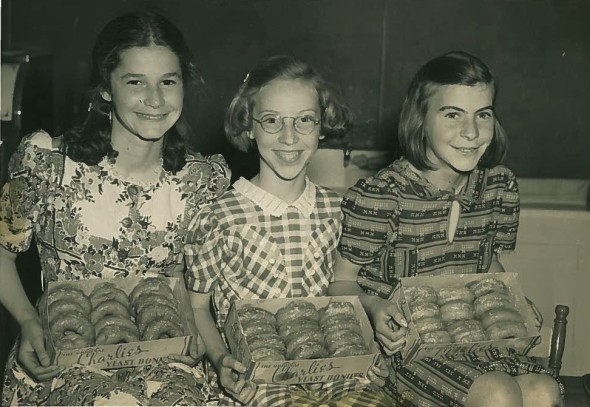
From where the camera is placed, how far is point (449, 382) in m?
1.67

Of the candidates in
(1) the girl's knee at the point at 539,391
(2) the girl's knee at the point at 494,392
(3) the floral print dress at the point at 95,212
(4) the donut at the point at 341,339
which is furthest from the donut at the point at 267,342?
(1) the girl's knee at the point at 539,391

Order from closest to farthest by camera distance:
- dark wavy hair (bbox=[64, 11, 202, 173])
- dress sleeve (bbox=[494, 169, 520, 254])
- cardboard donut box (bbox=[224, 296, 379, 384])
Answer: cardboard donut box (bbox=[224, 296, 379, 384]), dark wavy hair (bbox=[64, 11, 202, 173]), dress sleeve (bbox=[494, 169, 520, 254])

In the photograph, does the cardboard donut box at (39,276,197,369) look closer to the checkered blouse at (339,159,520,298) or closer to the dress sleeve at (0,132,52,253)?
the dress sleeve at (0,132,52,253)

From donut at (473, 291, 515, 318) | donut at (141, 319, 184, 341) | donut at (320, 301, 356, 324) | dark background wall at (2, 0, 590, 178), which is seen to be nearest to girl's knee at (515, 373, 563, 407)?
donut at (473, 291, 515, 318)

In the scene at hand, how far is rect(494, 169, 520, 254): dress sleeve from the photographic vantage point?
2.00 metres

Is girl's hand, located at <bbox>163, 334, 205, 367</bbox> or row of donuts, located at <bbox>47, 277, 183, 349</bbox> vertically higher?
row of donuts, located at <bbox>47, 277, 183, 349</bbox>

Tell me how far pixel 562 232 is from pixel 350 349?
4.67 ft

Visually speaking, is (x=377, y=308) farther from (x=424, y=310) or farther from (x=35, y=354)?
(x=35, y=354)

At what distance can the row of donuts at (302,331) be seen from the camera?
161 cm

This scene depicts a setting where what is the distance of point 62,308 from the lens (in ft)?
5.36

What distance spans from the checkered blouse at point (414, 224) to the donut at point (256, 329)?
1.10 feet

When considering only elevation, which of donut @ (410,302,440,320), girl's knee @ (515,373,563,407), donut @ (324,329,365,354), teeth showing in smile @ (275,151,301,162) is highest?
teeth showing in smile @ (275,151,301,162)

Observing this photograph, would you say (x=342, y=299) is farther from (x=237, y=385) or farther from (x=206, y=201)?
(x=206, y=201)

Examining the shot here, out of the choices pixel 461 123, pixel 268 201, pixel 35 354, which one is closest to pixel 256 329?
pixel 268 201
